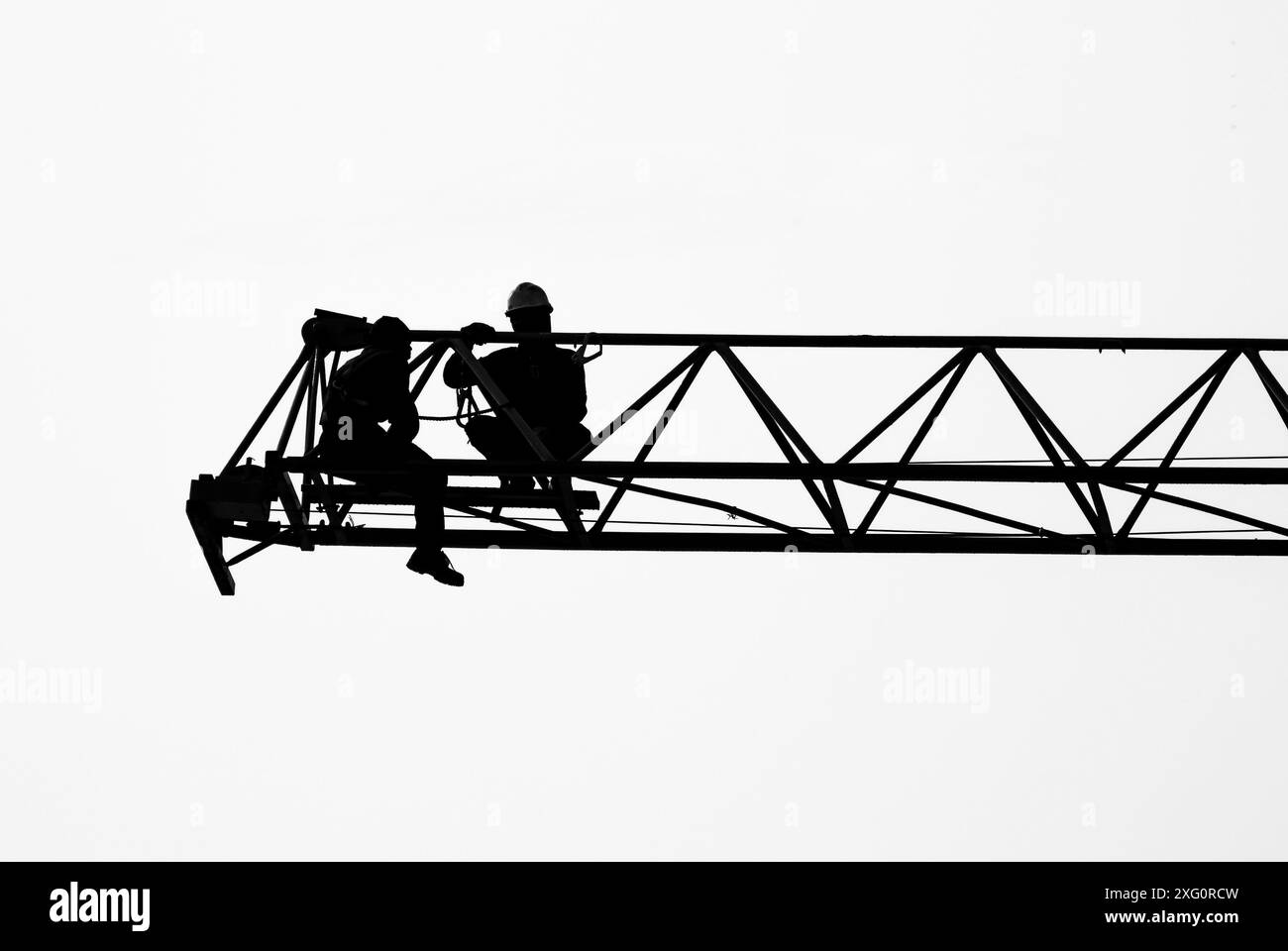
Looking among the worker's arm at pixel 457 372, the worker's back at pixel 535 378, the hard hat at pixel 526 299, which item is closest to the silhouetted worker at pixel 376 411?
the worker's arm at pixel 457 372

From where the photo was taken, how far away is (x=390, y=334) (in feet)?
33.7

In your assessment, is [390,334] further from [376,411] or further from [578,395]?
[578,395]

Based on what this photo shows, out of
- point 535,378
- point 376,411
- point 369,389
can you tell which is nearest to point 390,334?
point 369,389

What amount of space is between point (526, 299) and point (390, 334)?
122 centimetres

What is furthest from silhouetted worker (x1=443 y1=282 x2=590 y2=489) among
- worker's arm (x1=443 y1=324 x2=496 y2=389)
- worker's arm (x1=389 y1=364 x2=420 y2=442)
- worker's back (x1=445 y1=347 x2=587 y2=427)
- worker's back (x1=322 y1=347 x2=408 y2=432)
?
worker's back (x1=322 y1=347 x2=408 y2=432)

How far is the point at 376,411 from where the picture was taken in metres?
10.4

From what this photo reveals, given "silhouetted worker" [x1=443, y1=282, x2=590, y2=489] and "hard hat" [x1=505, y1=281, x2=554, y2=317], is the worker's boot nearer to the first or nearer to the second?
"silhouetted worker" [x1=443, y1=282, x2=590, y2=489]

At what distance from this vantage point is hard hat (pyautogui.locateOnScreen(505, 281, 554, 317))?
36.6ft

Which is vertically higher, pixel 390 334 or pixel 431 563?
pixel 390 334

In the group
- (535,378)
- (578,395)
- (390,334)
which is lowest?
(578,395)

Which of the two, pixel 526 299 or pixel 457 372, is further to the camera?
pixel 526 299

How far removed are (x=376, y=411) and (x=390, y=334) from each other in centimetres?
50

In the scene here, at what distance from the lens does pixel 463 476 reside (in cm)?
1030

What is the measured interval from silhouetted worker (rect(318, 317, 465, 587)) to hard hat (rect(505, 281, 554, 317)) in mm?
993
